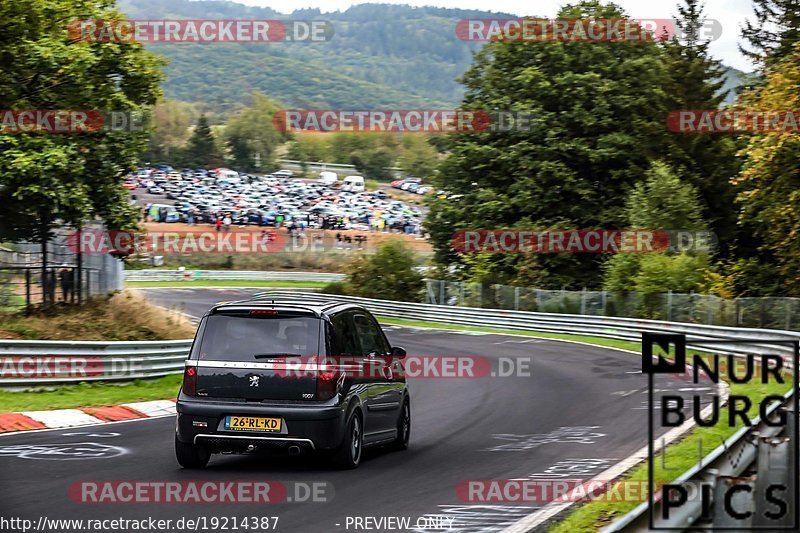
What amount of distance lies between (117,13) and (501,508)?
19164 millimetres

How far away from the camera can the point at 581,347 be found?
33.4 m

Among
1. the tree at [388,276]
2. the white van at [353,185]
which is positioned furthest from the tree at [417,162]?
the tree at [388,276]

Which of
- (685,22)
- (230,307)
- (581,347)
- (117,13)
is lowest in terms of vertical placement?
(581,347)

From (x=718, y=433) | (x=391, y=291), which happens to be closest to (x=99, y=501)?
(x=718, y=433)

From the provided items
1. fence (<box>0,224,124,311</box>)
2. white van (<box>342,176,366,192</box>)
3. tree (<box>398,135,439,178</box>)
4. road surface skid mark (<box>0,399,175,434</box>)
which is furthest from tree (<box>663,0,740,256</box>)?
tree (<box>398,135,439,178</box>)

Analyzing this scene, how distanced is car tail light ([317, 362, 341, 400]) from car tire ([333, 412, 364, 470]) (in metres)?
0.42

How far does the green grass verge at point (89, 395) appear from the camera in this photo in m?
17.4

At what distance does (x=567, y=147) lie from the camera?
48156 mm

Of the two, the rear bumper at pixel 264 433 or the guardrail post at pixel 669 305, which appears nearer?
the rear bumper at pixel 264 433

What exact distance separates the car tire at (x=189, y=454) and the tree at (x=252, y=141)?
164181 mm

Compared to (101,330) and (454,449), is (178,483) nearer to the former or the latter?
(454,449)

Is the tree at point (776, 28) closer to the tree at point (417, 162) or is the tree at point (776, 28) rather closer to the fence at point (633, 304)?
the fence at point (633, 304)

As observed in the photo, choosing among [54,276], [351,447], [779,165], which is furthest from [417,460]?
[779,165]

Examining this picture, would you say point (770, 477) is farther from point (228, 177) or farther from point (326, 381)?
point (228, 177)
